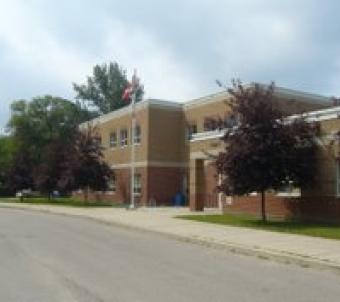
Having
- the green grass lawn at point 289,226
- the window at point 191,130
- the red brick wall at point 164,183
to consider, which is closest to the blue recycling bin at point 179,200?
the red brick wall at point 164,183

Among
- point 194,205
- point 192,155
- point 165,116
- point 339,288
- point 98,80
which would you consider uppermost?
point 98,80

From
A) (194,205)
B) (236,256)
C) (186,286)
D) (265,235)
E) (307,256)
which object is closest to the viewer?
(186,286)

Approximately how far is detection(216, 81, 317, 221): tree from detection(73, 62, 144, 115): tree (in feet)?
268

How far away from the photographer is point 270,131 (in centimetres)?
2956

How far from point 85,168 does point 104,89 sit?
6139 cm

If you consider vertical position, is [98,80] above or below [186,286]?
above

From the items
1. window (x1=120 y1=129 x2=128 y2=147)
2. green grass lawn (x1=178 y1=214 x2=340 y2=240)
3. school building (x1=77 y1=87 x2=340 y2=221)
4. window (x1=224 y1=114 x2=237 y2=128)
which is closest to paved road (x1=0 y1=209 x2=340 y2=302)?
green grass lawn (x1=178 y1=214 x2=340 y2=240)

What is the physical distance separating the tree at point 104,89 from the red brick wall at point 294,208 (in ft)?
249

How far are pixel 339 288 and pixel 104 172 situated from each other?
4143 cm

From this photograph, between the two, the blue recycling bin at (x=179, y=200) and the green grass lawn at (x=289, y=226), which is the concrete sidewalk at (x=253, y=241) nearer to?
the green grass lawn at (x=289, y=226)

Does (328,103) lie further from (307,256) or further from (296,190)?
(307,256)

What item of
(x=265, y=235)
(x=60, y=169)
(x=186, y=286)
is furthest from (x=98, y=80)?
(x=186, y=286)

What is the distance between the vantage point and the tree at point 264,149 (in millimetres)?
29219

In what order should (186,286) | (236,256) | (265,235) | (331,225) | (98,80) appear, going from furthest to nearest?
1. (98,80)
2. (331,225)
3. (265,235)
4. (236,256)
5. (186,286)
